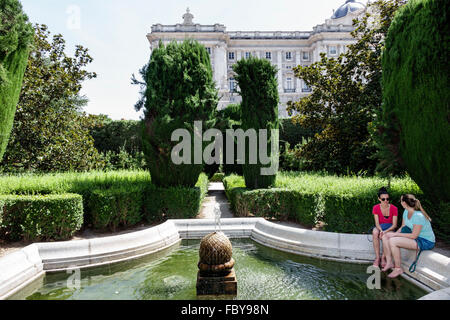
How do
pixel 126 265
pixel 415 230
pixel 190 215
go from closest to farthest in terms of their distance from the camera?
pixel 415 230 → pixel 126 265 → pixel 190 215

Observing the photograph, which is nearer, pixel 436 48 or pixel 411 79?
pixel 436 48

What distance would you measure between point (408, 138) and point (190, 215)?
508 centimetres

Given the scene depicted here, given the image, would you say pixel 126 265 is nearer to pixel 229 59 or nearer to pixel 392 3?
pixel 392 3

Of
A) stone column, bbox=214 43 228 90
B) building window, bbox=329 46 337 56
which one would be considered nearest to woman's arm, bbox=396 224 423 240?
stone column, bbox=214 43 228 90

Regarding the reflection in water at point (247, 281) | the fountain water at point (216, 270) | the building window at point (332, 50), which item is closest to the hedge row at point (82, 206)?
the reflection in water at point (247, 281)

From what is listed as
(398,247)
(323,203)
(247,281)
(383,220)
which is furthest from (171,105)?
(398,247)

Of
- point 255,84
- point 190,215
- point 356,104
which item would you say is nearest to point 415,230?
point 190,215

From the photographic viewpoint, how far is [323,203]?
5.85 m

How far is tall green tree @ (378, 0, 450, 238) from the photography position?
15.2 ft

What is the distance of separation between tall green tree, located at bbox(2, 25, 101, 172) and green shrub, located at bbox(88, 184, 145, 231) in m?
5.33

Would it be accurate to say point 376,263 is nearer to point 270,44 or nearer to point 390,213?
point 390,213

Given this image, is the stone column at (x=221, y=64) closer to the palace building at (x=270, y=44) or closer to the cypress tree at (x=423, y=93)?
the palace building at (x=270, y=44)

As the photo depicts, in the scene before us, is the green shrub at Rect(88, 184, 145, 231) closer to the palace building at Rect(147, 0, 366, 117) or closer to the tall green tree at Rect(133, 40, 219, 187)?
the tall green tree at Rect(133, 40, 219, 187)

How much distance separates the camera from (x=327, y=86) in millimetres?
12266
